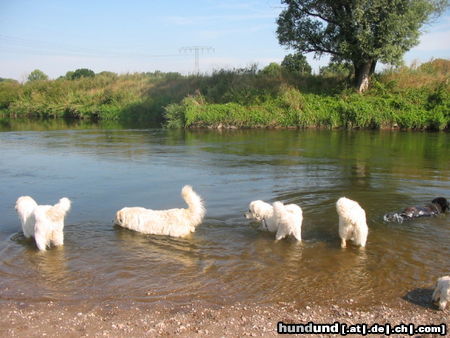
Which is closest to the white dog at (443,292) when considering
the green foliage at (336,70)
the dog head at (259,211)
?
the dog head at (259,211)

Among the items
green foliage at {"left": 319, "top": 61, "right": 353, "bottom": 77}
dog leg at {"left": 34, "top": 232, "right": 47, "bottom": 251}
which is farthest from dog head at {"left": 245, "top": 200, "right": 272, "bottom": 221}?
green foliage at {"left": 319, "top": 61, "right": 353, "bottom": 77}

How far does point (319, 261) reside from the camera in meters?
7.95

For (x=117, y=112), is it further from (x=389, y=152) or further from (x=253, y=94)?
(x=389, y=152)

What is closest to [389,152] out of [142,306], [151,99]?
[142,306]

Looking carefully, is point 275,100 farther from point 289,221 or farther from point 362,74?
point 289,221

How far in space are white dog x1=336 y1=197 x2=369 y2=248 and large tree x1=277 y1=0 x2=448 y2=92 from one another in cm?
2415

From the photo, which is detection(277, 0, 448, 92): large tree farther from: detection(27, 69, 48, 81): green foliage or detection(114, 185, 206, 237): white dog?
detection(27, 69, 48, 81): green foliage

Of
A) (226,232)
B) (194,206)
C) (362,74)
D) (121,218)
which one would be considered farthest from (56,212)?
(362,74)

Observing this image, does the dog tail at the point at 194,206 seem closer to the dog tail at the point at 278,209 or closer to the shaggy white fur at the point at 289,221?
the dog tail at the point at 278,209

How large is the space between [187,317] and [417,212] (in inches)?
266

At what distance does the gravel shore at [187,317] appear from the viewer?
18.4 ft

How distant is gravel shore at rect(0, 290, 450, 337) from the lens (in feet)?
18.4

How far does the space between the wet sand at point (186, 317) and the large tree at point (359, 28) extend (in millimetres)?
26655

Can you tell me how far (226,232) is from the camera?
31.0 ft
